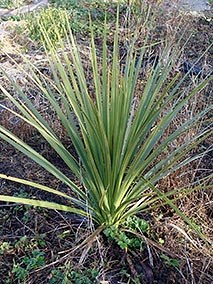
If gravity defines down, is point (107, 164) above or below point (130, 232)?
above

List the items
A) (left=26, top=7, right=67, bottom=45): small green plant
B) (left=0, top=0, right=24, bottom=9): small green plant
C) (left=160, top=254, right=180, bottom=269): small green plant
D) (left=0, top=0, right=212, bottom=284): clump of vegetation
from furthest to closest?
(left=0, top=0, right=24, bottom=9): small green plant
(left=26, top=7, right=67, bottom=45): small green plant
(left=160, top=254, right=180, bottom=269): small green plant
(left=0, top=0, right=212, bottom=284): clump of vegetation

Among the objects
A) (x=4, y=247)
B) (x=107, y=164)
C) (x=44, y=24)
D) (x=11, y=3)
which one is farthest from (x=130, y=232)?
(x=11, y=3)

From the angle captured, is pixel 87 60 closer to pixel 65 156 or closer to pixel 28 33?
pixel 28 33

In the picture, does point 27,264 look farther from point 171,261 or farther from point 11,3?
point 11,3

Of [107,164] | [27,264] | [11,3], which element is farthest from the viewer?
[11,3]

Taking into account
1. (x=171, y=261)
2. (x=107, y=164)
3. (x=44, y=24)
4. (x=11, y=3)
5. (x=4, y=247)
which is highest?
(x=107, y=164)

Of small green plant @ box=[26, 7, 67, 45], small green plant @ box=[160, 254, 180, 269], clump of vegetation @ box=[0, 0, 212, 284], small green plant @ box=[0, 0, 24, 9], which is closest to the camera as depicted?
clump of vegetation @ box=[0, 0, 212, 284]

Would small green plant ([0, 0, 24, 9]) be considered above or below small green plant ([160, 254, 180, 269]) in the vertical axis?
below

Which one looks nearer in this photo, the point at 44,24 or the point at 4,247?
the point at 4,247

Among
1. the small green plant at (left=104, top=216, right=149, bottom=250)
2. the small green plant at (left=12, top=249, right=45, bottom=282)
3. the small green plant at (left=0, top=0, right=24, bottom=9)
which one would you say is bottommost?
the small green plant at (left=0, top=0, right=24, bottom=9)

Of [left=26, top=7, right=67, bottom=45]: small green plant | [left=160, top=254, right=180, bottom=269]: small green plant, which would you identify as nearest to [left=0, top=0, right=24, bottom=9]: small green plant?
[left=26, top=7, right=67, bottom=45]: small green plant

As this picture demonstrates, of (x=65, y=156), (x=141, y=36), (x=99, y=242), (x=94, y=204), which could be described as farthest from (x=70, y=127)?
(x=141, y=36)

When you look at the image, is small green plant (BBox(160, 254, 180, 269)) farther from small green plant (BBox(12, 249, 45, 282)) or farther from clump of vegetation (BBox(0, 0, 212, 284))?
small green plant (BBox(12, 249, 45, 282))

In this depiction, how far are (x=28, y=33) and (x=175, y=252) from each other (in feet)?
9.52
